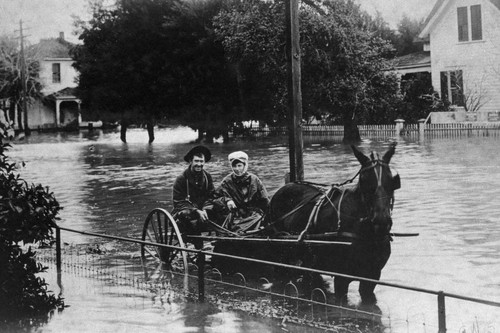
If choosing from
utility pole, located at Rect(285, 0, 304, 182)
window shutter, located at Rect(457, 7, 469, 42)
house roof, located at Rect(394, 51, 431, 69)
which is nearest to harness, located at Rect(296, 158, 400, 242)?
utility pole, located at Rect(285, 0, 304, 182)

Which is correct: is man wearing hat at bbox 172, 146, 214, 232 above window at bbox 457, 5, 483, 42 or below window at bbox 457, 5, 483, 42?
below

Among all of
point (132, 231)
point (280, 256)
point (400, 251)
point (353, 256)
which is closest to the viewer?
point (353, 256)

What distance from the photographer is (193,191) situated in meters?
10.4

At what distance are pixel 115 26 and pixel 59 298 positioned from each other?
3600 cm

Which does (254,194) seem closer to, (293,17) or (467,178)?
(293,17)

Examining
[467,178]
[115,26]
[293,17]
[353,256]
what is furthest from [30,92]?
[353,256]

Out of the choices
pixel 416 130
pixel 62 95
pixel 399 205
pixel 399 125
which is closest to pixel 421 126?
pixel 416 130

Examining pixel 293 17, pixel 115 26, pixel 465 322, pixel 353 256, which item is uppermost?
pixel 115 26

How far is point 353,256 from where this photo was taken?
771cm

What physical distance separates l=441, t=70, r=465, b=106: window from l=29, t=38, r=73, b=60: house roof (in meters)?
43.2

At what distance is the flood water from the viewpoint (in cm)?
766

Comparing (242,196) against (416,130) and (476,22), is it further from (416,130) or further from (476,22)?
(476,22)

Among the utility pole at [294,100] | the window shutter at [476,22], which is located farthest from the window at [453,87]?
the utility pole at [294,100]

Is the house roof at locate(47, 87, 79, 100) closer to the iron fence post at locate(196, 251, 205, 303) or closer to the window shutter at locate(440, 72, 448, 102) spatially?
the window shutter at locate(440, 72, 448, 102)
